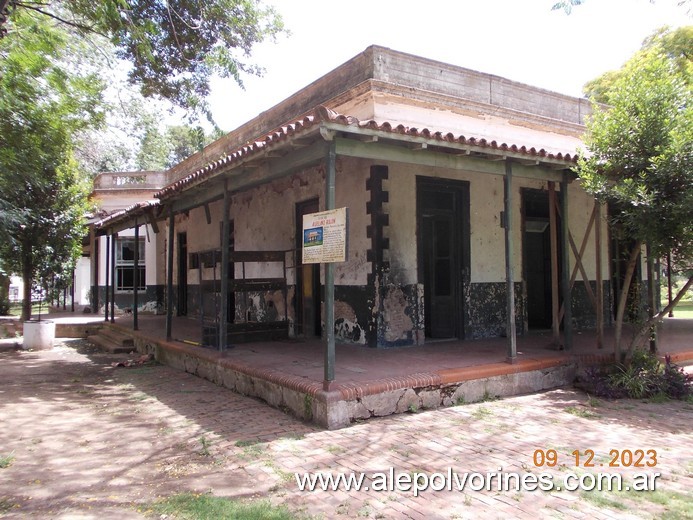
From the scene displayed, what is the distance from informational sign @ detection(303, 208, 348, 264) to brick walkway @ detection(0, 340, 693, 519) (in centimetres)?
166

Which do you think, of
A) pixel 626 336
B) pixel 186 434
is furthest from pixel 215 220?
pixel 626 336

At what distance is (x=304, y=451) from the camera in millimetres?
4203

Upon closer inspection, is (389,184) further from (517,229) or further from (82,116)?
(82,116)

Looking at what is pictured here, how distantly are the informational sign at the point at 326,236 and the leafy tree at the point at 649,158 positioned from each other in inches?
126

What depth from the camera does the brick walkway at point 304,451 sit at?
3.23 meters

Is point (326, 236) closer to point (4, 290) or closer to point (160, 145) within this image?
point (4, 290)

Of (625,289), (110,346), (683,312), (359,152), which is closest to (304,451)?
(359,152)

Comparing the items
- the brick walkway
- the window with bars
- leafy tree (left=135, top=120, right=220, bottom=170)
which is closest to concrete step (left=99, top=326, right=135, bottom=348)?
the brick walkway

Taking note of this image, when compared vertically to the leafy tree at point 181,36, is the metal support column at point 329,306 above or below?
below

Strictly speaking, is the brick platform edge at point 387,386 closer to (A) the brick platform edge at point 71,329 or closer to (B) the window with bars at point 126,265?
(A) the brick platform edge at point 71,329

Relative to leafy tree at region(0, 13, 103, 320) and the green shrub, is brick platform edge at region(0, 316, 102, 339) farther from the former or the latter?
the green shrub

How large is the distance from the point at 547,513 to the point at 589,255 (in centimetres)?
756

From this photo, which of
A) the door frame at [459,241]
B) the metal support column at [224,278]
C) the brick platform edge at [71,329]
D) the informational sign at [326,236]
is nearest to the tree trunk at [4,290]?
the brick platform edge at [71,329]

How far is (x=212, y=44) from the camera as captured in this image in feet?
31.2
